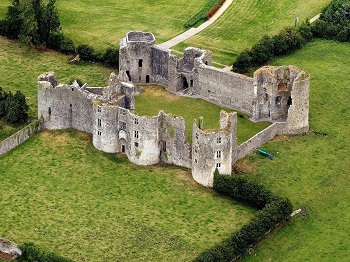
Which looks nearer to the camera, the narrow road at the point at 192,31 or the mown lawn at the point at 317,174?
the mown lawn at the point at 317,174

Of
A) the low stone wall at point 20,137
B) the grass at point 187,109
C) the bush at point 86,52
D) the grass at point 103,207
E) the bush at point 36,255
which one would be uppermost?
the bush at point 86,52

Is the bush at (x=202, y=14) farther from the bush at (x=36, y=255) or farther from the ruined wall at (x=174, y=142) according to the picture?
the bush at (x=36, y=255)

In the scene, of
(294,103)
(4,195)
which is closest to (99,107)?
(4,195)

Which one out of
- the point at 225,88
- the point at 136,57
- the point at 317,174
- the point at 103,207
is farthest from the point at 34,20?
the point at 317,174

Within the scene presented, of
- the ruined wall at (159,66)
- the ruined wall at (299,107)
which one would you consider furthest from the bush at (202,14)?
the ruined wall at (299,107)

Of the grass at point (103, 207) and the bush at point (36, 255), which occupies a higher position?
the grass at point (103, 207)

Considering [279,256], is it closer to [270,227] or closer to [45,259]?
[270,227]

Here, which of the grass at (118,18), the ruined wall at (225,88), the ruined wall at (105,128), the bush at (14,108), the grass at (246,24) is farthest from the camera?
the grass at (118,18)

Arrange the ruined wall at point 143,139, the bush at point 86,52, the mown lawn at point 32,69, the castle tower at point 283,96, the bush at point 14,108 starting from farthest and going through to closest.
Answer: the bush at point 86,52 → the mown lawn at point 32,69 → the bush at point 14,108 → the castle tower at point 283,96 → the ruined wall at point 143,139
